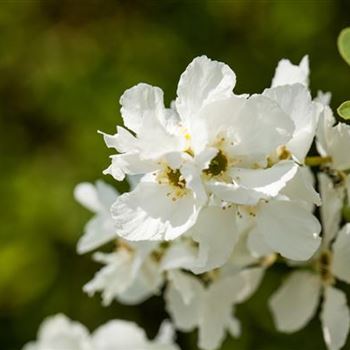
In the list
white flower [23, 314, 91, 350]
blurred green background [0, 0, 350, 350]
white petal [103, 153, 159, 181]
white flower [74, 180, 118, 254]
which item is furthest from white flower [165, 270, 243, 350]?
blurred green background [0, 0, 350, 350]

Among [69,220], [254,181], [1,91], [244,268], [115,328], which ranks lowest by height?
[69,220]

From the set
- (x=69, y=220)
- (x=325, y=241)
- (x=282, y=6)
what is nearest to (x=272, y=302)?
(x=325, y=241)

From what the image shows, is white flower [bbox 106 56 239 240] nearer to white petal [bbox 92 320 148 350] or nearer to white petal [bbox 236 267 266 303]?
white petal [bbox 236 267 266 303]

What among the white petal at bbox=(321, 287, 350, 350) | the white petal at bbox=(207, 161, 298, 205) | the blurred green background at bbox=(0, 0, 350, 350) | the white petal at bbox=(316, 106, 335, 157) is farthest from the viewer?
the blurred green background at bbox=(0, 0, 350, 350)

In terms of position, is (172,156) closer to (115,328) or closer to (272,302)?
(272,302)

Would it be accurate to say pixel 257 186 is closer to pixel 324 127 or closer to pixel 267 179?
pixel 267 179

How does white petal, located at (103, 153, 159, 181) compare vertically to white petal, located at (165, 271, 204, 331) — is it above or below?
above

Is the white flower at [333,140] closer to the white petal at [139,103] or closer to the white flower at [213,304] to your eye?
the white petal at [139,103]

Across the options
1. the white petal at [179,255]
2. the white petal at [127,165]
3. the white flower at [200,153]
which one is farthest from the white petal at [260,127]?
the white petal at [179,255]
